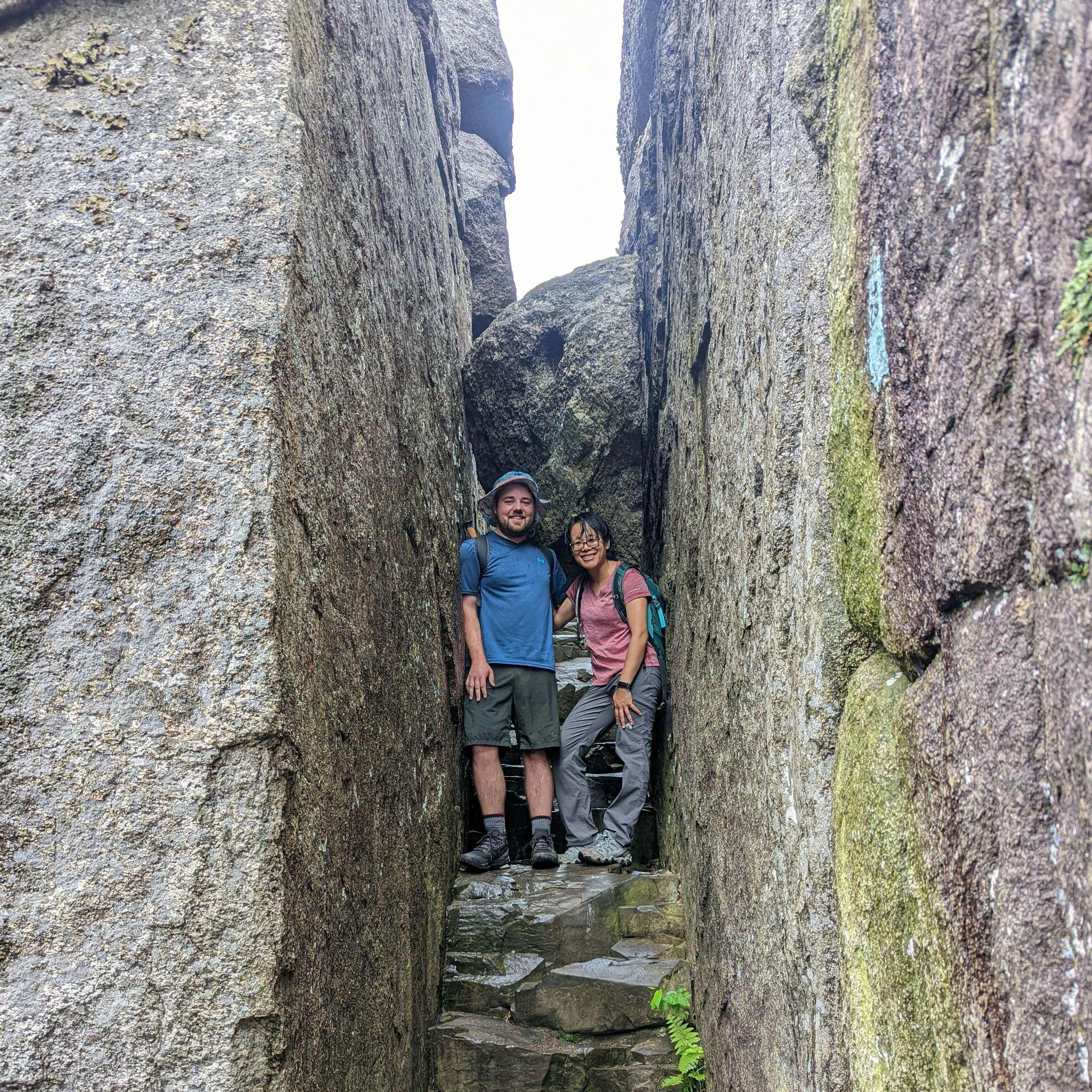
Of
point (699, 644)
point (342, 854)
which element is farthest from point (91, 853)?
point (699, 644)

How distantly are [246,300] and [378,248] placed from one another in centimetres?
163

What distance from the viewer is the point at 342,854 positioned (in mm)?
2605

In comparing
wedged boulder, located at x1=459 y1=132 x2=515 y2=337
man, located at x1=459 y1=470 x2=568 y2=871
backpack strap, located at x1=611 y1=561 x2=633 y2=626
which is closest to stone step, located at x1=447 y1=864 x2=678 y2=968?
man, located at x1=459 y1=470 x2=568 y2=871

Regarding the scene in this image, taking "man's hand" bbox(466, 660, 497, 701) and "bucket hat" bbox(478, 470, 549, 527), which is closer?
"man's hand" bbox(466, 660, 497, 701)

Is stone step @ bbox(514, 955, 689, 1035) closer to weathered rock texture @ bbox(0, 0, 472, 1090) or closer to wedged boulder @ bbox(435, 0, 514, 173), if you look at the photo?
weathered rock texture @ bbox(0, 0, 472, 1090)

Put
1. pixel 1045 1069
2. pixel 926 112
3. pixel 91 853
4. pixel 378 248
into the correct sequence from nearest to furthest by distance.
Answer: pixel 1045 1069 → pixel 926 112 → pixel 91 853 → pixel 378 248

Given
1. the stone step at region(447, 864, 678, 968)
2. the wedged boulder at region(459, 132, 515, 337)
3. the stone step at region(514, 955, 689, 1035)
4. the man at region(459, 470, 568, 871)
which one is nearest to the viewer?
the stone step at region(514, 955, 689, 1035)

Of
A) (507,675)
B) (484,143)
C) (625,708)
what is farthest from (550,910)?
(484,143)

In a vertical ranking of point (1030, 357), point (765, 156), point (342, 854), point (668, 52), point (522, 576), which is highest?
point (668, 52)

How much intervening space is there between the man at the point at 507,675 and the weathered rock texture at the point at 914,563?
202 centimetres

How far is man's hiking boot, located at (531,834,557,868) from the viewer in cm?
480

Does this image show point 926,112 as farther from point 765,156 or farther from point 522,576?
point 522,576

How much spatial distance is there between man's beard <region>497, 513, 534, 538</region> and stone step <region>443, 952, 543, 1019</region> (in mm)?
2413

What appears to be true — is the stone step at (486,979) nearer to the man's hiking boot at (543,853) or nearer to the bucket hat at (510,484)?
the man's hiking boot at (543,853)
